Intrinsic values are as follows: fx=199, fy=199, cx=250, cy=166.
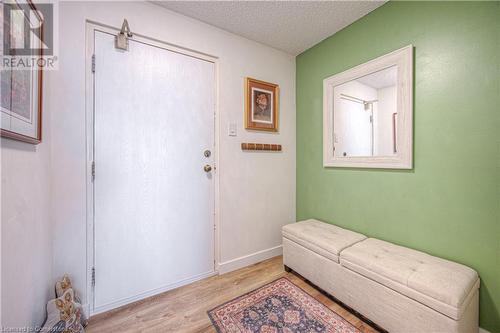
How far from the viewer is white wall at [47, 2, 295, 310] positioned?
4.34 ft

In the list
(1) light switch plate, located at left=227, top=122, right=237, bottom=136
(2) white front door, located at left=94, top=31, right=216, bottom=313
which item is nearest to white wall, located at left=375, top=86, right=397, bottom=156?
(1) light switch plate, located at left=227, top=122, right=237, bottom=136

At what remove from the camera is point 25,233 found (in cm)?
93

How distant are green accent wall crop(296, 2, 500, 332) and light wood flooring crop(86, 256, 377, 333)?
28.3 inches

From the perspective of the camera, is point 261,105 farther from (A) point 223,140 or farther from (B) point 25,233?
(B) point 25,233

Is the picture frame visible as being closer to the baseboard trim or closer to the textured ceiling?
the textured ceiling

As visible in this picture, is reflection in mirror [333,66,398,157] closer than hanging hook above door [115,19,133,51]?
No

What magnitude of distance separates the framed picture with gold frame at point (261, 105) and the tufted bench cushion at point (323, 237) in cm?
109

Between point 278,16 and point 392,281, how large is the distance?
2.16 meters

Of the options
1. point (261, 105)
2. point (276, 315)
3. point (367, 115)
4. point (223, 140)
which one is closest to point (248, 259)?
point (276, 315)

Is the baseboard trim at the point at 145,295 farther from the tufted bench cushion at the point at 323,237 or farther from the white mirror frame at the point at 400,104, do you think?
→ the white mirror frame at the point at 400,104

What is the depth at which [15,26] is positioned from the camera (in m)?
0.85

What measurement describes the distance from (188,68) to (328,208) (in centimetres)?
192

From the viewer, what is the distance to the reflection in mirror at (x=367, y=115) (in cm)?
159

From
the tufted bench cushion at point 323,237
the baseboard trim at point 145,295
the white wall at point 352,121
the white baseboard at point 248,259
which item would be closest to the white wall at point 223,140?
the white baseboard at point 248,259
